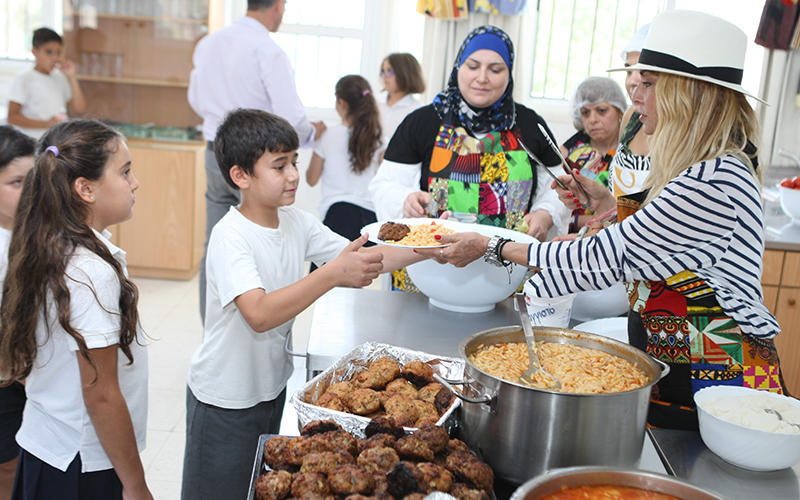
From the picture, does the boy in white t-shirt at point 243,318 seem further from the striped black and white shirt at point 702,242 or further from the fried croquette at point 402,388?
the striped black and white shirt at point 702,242

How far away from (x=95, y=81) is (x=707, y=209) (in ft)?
15.5

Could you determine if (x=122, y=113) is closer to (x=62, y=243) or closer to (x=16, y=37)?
(x=16, y=37)

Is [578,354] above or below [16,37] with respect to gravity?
below

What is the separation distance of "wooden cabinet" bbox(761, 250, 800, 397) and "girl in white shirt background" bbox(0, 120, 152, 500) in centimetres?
275

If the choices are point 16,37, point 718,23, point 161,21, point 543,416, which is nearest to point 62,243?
point 543,416

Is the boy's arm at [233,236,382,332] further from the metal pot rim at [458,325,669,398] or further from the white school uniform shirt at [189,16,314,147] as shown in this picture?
the white school uniform shirt at [189,16,314,147]

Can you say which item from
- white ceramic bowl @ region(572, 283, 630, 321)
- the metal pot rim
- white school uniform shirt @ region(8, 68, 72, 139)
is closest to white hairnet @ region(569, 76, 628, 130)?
white ceramic bowl @ region(572, 283, 630, 321)

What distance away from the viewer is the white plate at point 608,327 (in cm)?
173

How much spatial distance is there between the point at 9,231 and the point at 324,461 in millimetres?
1286

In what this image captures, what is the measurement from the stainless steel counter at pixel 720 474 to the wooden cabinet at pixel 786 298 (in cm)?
209

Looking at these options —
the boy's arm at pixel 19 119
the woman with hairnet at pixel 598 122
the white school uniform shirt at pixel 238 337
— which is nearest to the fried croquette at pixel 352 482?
the white school uniform shirt at pixel 238 337

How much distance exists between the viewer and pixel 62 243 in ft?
4.40

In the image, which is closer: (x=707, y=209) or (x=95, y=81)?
(x=707, y=209)

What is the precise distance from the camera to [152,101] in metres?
4.88
